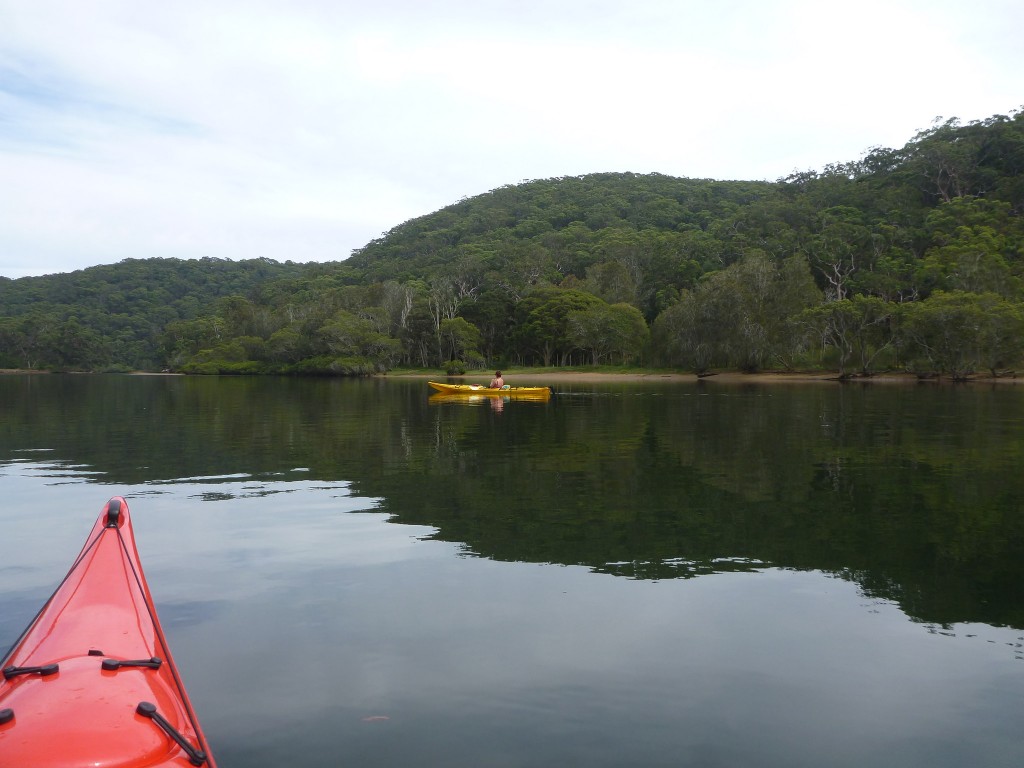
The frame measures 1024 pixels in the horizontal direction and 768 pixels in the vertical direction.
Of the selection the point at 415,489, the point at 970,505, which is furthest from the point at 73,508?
the point at 970,505

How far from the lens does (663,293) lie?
3772 inches

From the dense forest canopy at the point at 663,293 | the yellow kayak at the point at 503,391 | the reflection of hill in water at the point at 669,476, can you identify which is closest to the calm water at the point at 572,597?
the reflection of hill in water at the point at 669,476

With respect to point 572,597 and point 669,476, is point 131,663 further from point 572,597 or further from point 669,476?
point 669,476

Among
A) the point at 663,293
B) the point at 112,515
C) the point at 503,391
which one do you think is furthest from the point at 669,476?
the point at 663,293

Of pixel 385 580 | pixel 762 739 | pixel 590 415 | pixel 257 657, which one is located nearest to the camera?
pixel 762 739

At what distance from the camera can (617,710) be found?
5695 mm

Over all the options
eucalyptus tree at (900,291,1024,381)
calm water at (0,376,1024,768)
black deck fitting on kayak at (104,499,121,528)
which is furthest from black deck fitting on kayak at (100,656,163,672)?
eucalyptus tree at (900,291,1024,381)

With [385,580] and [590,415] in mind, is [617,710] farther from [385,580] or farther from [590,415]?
[590,415]

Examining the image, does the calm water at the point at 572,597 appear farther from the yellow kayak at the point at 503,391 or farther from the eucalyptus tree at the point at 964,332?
the eucalyptus tree at the point at 964,332

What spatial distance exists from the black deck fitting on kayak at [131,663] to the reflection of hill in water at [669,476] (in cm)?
566

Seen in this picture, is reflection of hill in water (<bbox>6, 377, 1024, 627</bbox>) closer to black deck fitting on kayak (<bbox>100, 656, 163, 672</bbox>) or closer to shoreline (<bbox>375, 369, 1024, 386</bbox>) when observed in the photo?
black deck fitting on kayak (<bbox>100, 656, 163, 672</bbox>)

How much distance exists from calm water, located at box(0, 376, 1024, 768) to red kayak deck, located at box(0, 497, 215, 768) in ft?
3.09

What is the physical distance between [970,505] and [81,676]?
13.0m

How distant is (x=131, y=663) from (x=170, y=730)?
82 centimetres
